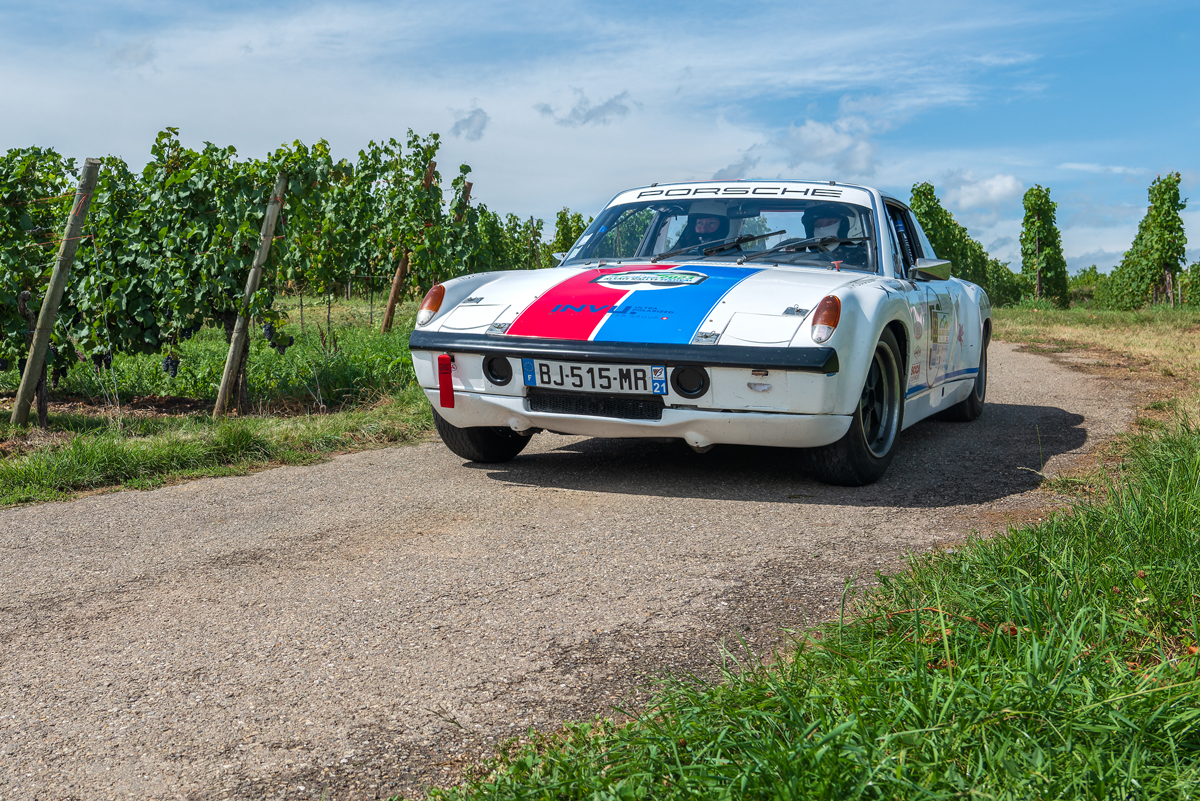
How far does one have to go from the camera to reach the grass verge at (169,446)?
16.3ft

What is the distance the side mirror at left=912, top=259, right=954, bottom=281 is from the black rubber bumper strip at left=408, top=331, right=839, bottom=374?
1440 millimetres

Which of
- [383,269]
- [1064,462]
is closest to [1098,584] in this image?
[1064,462]

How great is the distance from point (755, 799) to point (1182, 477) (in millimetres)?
2757

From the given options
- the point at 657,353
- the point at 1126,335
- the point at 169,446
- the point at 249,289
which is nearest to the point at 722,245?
the point at 657,353

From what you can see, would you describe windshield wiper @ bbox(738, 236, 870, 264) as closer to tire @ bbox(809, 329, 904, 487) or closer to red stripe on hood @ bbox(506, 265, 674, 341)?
tire @ bbox(809, 329, 904, 487)

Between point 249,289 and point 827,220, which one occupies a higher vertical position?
point 827,220

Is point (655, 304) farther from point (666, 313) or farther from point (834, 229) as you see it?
point (834, 229)

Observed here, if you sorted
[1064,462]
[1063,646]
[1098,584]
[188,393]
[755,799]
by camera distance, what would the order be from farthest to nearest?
1. [188,393]
2. [1064,462]
3. [1098,584]
4. [1063,646]
5. [755,799]

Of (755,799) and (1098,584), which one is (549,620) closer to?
(755,799)

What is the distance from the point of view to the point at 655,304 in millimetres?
4363

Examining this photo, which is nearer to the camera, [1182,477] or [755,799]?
[755,799]

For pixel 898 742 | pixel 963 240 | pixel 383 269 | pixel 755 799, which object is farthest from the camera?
pixel 963 240

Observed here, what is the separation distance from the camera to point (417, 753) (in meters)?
2.07

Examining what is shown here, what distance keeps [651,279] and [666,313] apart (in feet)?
1.33
